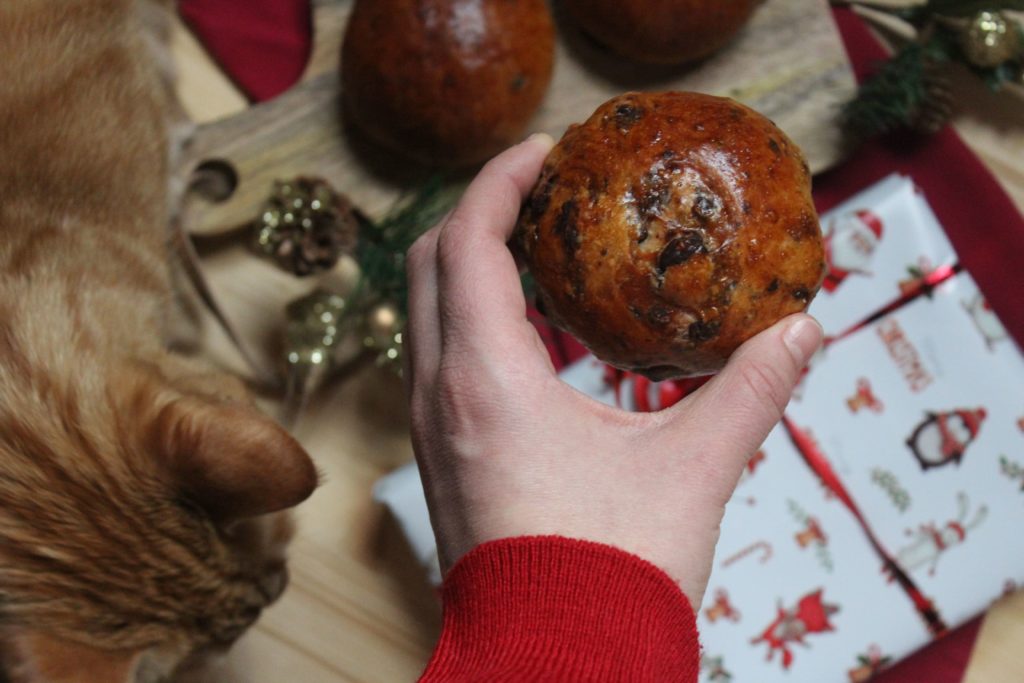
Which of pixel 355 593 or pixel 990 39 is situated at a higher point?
pixel 990 39

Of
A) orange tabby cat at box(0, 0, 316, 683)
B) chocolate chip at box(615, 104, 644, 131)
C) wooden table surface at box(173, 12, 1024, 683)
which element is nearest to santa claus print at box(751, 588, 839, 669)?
wooden table surface at box(173, 12, 1024, 683)

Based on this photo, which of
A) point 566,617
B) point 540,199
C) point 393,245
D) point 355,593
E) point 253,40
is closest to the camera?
point 566,617

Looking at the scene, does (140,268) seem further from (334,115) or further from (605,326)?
(605,326)

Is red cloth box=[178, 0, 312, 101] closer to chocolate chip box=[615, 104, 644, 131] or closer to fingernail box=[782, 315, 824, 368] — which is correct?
chocolate chip box=[615, 104, 644, 131]

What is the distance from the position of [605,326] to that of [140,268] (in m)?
Answer: 0.67

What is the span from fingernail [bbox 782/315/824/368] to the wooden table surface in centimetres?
73

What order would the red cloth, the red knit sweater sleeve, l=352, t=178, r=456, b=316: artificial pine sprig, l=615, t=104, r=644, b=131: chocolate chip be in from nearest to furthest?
1. the red knit sweater sleeve
2. l=615, t=104, r=644, b=131: chocolate chip
3. l=352, t=178, r=456, b=316: artificial pine sprig
4. the red cloth

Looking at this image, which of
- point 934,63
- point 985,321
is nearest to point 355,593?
point 985,321

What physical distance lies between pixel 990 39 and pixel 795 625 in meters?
0.90

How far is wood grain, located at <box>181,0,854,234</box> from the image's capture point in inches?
51.2

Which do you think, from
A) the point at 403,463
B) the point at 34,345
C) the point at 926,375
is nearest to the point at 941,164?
the point at 926,375

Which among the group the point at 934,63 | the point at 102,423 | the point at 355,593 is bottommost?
the point at 355,593

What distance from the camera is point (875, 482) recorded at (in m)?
1.27

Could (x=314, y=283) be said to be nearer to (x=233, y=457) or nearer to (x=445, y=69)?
(x=445, y=69)
